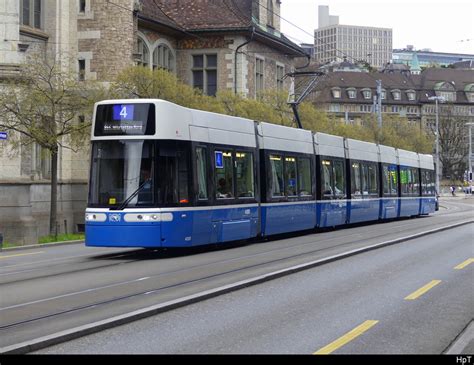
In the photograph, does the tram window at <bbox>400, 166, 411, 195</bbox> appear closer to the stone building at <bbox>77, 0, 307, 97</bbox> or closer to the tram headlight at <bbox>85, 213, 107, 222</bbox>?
the stone building at <bbox>77, 0, 307, 97</bbox>

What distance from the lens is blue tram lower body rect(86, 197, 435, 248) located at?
704 inches

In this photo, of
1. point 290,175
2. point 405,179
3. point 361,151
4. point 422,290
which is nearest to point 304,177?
point 290,175

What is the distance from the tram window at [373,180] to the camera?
112ft

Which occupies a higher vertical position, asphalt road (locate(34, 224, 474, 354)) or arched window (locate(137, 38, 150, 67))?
arched window (locate(137, 38, 150, 67))

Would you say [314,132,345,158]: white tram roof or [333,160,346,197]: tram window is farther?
[333,160,346,197]: tram window

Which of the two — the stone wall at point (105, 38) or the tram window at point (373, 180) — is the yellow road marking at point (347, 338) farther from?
the stone wall at point (105, 38)

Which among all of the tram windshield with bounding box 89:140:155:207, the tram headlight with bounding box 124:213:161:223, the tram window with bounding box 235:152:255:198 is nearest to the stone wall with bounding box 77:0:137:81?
the tram window with bounding box 235:152:255:198

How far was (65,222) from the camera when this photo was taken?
35344 millimetres

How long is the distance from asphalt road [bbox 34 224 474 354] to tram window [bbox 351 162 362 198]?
16.1 metres

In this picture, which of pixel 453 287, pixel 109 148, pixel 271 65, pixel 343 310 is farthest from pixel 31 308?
pixel 271 65

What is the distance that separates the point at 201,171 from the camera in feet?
63.5

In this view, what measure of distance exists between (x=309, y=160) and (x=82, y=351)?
19.7 metres

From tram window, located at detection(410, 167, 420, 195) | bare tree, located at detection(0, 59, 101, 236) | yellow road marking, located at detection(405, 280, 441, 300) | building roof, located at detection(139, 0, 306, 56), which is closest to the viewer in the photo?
yellow road marking, located at detection(405, 280, 441, 300)

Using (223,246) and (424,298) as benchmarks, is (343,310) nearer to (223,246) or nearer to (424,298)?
(424,298)
